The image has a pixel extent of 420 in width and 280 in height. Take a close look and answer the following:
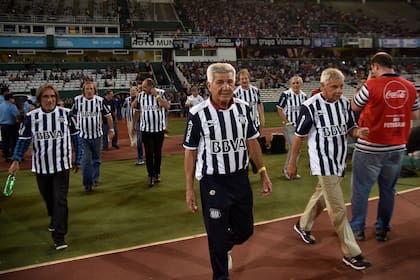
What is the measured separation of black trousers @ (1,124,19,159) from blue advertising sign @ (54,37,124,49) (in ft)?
68.9

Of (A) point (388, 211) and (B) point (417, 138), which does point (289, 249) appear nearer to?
(A) point (388, 211)

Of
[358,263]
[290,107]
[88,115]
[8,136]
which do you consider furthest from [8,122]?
[358,263]

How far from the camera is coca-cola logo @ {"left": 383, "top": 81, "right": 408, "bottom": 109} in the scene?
4.22m

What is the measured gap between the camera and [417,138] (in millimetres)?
8211

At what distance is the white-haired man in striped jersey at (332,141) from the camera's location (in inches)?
156

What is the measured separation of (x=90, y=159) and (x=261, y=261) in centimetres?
426

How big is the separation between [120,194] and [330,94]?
4.47 meters

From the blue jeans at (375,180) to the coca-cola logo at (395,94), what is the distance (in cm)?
56

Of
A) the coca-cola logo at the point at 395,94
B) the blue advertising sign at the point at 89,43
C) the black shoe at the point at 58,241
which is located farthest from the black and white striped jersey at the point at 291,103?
the blue advertising sign at the point at 89,43

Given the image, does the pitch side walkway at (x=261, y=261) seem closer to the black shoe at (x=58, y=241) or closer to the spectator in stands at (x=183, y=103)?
the black shoe at (x=58, y=241)

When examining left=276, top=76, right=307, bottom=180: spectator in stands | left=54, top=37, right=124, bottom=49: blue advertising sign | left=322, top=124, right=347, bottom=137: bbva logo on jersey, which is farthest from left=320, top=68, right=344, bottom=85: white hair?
left=54, top=37, right=124, bottom=49: blue advertising sign

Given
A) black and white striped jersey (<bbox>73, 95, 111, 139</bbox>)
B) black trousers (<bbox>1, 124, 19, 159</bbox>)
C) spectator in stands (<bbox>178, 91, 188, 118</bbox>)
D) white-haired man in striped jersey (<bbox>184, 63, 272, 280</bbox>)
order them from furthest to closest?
spectator in stands (<bbox>178, 91, 188, 118</bbox>) → black trousers (<bbox>1, 124, 19, 159</bbox>) → black and white striped jersey (<bbox>73, 95, 111, 139</bbox>) → white-haired man in striped jersey (<bbox>184, 63, 272, 280</bbox>)

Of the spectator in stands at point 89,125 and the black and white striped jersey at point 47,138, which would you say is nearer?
the black and white striped jersey at point 47,138

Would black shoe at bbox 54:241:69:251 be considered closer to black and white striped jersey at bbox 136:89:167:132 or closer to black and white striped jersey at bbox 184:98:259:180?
black and white striped jersey at bbox 184:98:259:180
